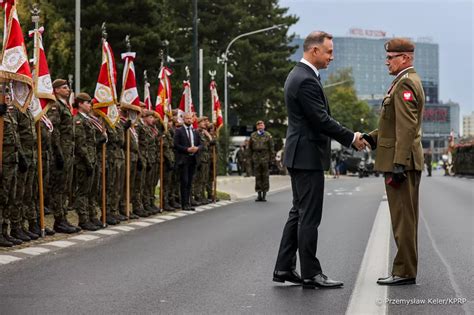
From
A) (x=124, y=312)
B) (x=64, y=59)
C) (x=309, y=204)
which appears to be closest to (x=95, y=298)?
(x=124, y=312)

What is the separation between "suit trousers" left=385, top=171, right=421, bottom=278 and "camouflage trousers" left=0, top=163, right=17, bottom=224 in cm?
570

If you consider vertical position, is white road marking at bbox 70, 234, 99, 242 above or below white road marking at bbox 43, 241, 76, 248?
below

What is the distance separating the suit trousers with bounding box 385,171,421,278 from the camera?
8297mm

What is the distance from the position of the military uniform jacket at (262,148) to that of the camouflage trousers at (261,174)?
103 millimetres

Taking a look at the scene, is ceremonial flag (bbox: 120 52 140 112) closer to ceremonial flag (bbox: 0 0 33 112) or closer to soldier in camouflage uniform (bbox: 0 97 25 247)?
ceremonial flag (bbox: 0 0 33 112)

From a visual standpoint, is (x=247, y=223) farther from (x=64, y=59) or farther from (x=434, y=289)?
(x=64, y=59)

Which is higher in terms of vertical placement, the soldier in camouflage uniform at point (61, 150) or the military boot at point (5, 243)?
the soldier in camouflage uniform at point (61, 150)

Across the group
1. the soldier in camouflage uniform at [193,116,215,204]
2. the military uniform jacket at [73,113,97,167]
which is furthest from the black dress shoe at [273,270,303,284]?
the soldier in camouflage uniform at [193,116,215,204]

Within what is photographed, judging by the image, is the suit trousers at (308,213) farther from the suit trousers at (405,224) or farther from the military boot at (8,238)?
the military boot at (8,238)

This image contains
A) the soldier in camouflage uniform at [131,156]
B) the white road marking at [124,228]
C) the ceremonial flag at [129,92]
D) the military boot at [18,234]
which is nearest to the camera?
the military boot at [18,234]

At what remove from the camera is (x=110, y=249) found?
12.0 m

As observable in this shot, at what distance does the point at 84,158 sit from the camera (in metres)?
14.8

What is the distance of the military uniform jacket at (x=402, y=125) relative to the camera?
8172 mm

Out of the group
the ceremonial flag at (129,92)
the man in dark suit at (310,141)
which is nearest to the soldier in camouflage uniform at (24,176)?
the man in dark suit at (310,141)
